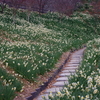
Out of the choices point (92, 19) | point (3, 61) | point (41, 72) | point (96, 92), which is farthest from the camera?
point (92, 19)

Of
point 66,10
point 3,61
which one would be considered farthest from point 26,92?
point 66,10

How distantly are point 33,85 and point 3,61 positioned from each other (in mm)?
1196

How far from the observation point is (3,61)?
672 cm

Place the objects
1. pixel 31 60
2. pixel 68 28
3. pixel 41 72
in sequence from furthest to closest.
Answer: pixel 68 28 → pixel 31 60 → pixel 41 72

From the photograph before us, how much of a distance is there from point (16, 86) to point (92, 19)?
25.7 metres

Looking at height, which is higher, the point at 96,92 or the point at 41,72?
the point at 96,92

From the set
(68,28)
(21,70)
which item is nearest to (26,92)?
(21,70)

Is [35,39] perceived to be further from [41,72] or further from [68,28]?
[68,28]

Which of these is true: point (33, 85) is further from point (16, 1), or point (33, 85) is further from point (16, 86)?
point (16, 1)

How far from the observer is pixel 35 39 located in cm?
1334

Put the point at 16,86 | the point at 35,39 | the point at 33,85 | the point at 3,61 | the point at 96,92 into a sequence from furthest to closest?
the point at 35,39 → the point at 3,61 → the point at 33,85 → the point at 16,86 → the point at 96,92

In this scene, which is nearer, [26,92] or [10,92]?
[10,92]

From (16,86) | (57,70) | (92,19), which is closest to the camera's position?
(16,86)

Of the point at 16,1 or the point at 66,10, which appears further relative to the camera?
the point at 66,10
